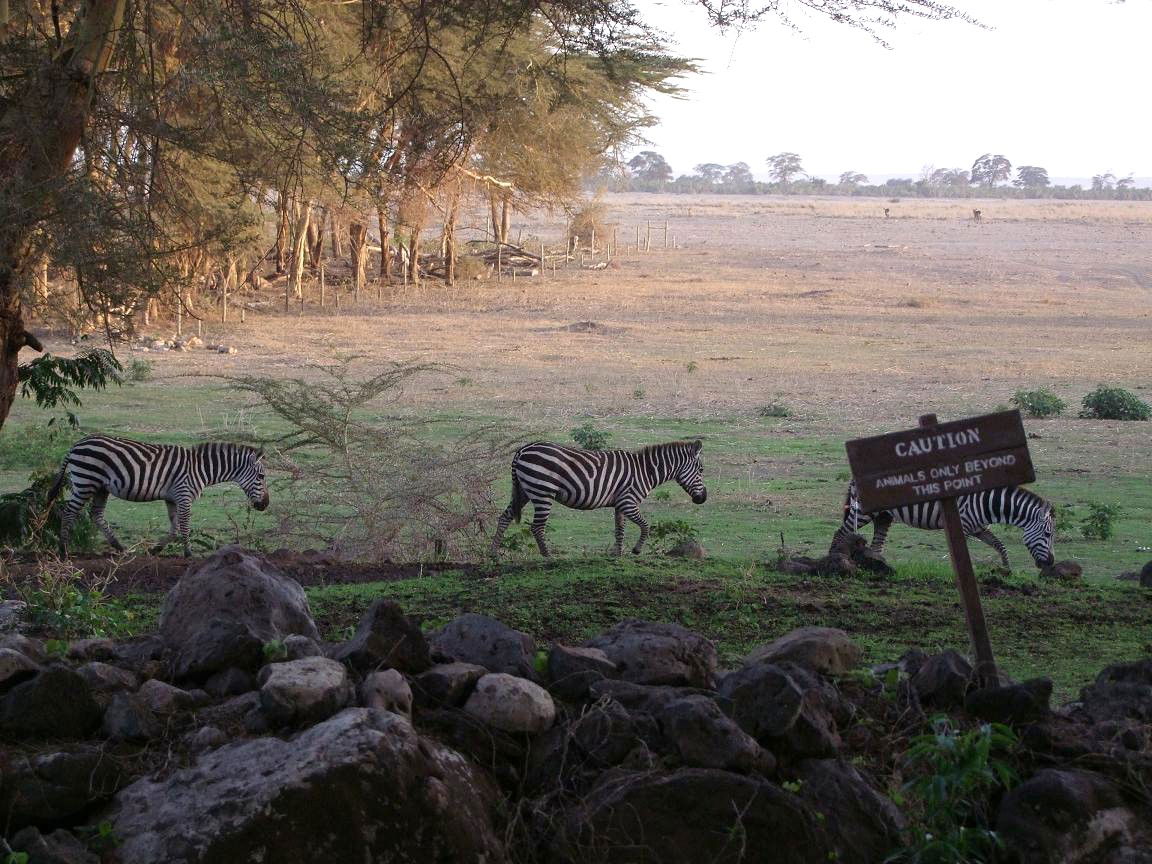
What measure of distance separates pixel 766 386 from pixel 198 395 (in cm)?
1222

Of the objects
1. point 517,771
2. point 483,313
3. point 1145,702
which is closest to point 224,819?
point 517,771

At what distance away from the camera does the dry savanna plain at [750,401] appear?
886cm

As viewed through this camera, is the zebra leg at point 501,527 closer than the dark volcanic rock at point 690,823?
No

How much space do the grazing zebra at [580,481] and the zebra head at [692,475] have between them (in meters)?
0.40

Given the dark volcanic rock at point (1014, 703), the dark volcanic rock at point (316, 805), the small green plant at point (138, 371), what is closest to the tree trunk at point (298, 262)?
the small green plant at point (138, 371)

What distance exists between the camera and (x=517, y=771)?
211 inches

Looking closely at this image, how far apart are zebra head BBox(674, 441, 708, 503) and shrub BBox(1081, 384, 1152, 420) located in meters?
11.8

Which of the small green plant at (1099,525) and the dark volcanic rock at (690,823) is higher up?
the dark volcanic rock at (690,823)

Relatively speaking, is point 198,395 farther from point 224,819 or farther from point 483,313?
point 224,819

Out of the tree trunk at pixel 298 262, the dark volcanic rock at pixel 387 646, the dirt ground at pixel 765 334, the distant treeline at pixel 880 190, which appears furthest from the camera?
the distant treeline at pixel 880 190

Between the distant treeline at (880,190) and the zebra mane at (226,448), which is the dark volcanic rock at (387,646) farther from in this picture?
the distant treeline at (880,190)

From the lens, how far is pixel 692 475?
51.5ft

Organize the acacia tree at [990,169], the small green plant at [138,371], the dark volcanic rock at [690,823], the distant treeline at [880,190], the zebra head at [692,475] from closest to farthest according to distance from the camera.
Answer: the dark volcanic rock at [690,823] → the zebra head at [692,475] → the small green plant at [138,371] → the distant treeline at [880,190] → the acacia tree at [990,169]

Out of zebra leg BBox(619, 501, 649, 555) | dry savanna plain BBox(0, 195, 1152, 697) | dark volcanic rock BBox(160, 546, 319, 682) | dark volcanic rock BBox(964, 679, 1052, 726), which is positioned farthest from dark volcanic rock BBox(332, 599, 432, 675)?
zebra leg BBox(619, 501, 649, 555)
